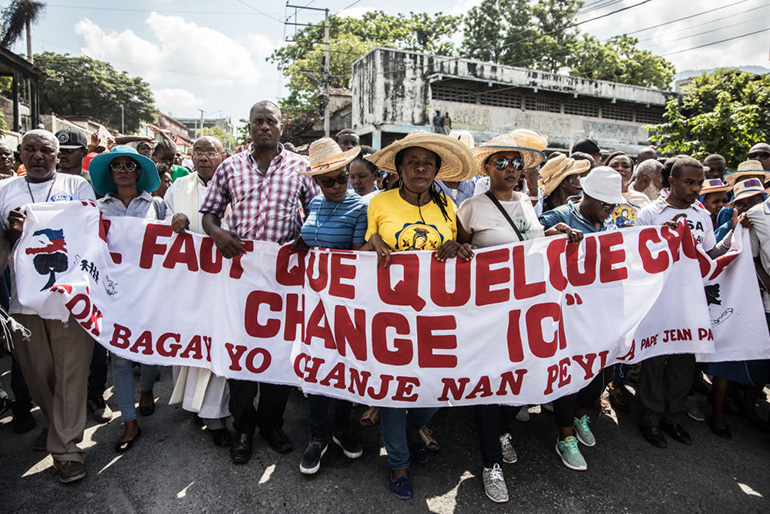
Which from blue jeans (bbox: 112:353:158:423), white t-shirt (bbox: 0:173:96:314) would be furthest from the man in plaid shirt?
white t-shirt (bbox: 0:173:96:314)

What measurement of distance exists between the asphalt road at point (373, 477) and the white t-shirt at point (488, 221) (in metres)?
1.60

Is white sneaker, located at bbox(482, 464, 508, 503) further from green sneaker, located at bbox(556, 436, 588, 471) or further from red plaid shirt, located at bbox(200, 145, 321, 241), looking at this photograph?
red plaid shirt, located at bbox(200, 145, 321, 241)

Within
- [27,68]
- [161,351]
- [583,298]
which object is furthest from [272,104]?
[27,68]

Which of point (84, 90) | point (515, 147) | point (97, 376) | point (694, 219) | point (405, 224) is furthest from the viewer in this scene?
point (84, 90)

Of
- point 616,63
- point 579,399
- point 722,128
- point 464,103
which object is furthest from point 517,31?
point 579,399

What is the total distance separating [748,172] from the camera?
490 cm

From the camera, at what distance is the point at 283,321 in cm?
337

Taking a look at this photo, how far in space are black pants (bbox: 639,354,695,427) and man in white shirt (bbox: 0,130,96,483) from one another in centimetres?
417

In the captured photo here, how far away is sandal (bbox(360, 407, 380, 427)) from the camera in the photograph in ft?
12.5

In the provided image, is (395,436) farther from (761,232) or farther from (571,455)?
(761,232)

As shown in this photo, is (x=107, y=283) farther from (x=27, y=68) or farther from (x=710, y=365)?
(x=27, y=68)

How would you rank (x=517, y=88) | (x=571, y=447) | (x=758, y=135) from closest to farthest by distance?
(x=571, y=447) → (x=758, y=135) → (x=517, y=88)

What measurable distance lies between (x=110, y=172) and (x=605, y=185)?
12.0ft

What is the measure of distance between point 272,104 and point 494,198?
1725 mm
